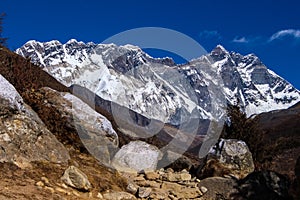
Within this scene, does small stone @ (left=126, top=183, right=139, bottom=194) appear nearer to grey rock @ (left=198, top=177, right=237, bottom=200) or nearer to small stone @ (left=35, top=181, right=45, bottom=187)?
grey rock @ (left=198, top=177, right=237, bottom=200)

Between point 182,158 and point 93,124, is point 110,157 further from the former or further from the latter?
point 182,158

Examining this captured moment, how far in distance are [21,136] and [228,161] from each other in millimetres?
6267

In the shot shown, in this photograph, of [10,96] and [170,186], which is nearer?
[10,96]

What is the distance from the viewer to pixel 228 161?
40.8ft

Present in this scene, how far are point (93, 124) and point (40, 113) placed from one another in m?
1.60

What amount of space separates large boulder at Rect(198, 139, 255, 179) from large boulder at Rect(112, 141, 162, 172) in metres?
1.55

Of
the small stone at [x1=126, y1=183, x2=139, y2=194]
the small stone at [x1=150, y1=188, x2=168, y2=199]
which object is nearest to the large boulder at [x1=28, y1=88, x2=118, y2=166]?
the small stone at [x1=126, y1=183, x2=139, y2=194]

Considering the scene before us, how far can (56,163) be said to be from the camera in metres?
9.16

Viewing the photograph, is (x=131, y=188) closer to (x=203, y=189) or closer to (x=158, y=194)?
(x=158, y=194)

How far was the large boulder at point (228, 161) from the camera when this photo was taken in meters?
12.1

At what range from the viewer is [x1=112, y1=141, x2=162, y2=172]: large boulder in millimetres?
11633

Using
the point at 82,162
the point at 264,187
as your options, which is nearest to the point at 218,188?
the point at 264,187

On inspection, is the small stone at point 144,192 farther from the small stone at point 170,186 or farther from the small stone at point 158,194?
the small stone at point 170,186

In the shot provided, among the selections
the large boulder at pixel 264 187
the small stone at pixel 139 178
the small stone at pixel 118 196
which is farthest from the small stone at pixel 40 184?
the large boulder at pixel 264 187
